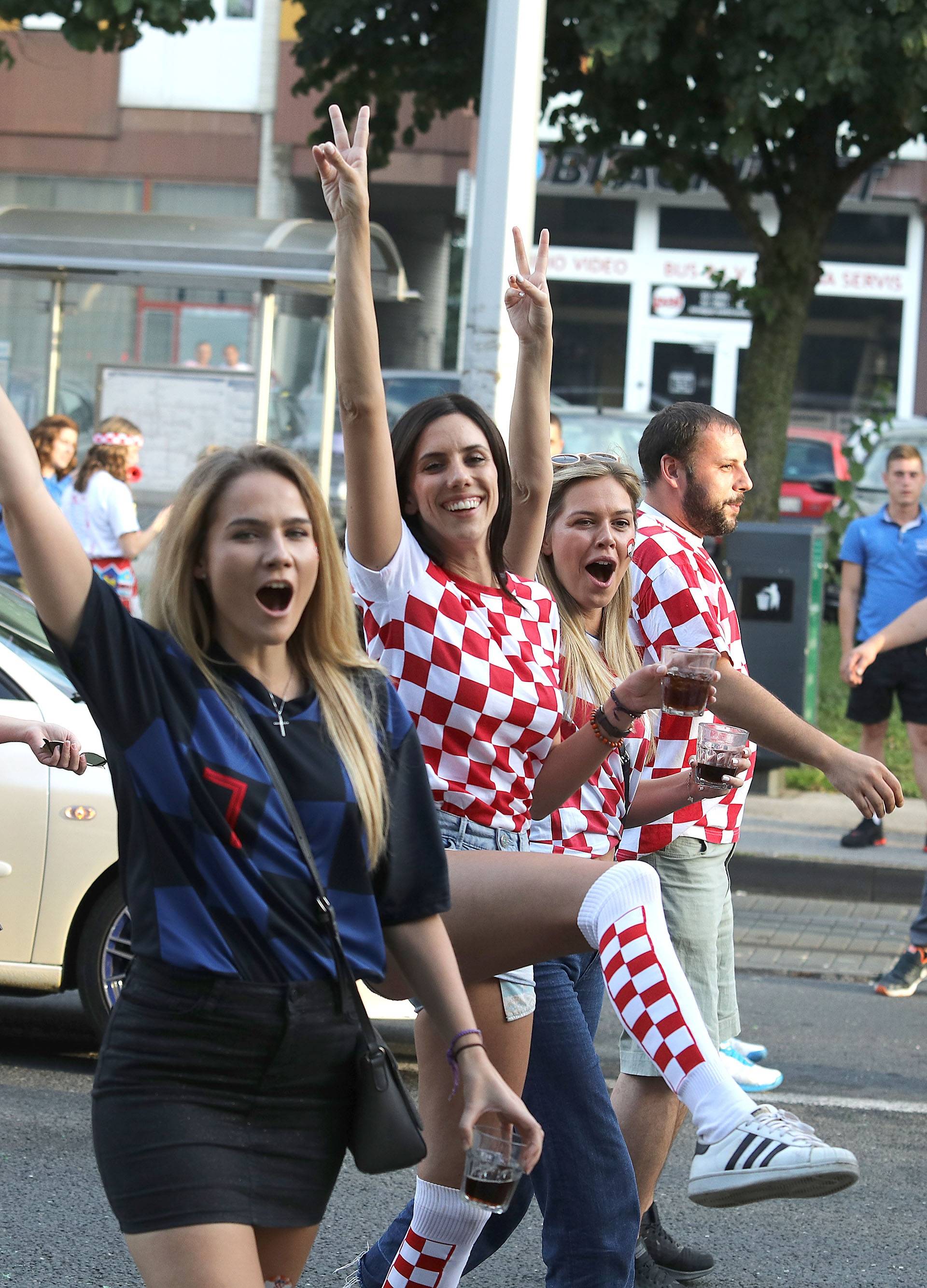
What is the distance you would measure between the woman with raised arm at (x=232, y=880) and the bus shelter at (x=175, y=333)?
10.3 m

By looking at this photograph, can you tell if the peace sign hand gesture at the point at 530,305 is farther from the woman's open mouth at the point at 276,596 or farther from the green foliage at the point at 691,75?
the green foliage at the point at 691,75

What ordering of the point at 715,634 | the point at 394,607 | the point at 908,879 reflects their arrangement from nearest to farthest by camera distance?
the point at 394,607, the point at 715,634, the point at 908,879

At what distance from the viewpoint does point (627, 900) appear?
2.59m

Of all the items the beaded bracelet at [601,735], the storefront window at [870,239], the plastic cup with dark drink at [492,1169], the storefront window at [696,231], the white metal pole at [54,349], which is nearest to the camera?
the plastic cup with dark drink at [492,1169]

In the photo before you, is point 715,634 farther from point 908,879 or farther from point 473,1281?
point 908,879

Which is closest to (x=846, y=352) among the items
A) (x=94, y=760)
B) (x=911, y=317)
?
(x=911, y=317)

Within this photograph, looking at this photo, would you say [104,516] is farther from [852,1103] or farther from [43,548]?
[43,548]

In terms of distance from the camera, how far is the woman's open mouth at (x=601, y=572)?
366cm

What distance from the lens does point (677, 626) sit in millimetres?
3906

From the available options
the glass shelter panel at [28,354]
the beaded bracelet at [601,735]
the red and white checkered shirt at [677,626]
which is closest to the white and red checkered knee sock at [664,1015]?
the beaded bracelet at [601,735]

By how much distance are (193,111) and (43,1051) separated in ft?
71.4

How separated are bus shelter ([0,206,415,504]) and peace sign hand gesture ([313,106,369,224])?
31.7 ft

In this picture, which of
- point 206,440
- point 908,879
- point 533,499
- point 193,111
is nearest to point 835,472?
point 206,440

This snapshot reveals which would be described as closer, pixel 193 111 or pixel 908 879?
pixel 908 879
